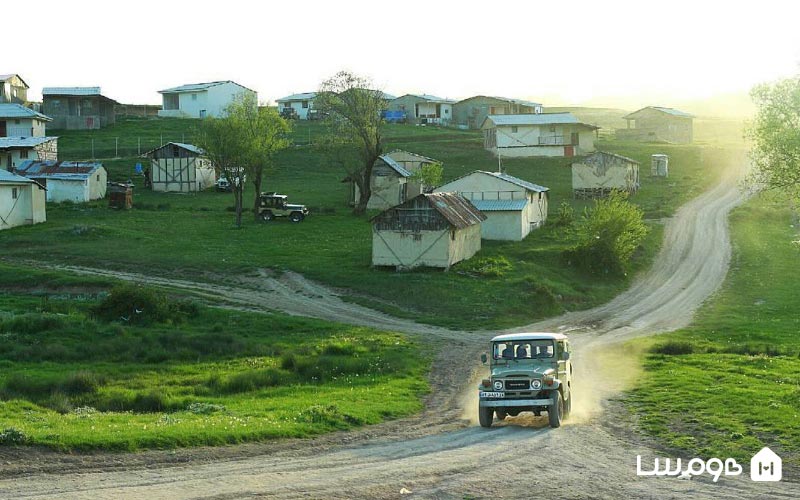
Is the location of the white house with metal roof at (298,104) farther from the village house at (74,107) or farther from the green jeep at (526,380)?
the green jeep at (526,380)

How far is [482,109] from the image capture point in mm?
148125

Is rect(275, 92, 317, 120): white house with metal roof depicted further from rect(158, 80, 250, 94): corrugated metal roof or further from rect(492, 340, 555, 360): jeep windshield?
rect(492, 340, 555, 360): jeep windshield

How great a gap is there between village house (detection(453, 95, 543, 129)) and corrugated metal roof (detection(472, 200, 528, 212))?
7071cm

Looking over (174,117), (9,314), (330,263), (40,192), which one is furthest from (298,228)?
(174,117)

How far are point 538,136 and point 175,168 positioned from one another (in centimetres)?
4316

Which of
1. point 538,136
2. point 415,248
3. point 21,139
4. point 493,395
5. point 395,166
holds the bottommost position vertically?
point 493,395

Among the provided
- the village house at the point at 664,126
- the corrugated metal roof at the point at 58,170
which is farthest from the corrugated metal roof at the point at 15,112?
the village house at the point at 664,126

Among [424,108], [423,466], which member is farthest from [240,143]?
[424,108]

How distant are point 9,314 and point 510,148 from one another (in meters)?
79.8

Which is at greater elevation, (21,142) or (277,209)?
(21,142)

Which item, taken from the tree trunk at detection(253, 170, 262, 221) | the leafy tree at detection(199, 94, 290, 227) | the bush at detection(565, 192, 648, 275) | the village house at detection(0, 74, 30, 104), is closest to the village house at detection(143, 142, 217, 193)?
the leafy tree at detection(199, 94, 290, 227)

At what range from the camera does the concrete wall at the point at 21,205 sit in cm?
7531

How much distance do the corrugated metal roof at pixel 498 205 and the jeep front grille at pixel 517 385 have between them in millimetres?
45637

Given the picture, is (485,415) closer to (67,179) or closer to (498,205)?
(498,205)
